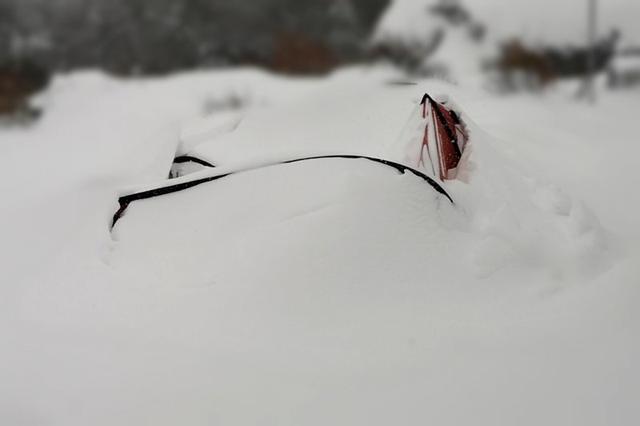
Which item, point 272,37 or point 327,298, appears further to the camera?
point 272,37

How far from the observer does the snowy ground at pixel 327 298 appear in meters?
1.84

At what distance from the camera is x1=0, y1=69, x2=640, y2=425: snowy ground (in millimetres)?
1839

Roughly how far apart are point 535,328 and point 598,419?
47cm

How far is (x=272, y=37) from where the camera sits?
4160 millimetres

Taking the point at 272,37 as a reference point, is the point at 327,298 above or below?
below

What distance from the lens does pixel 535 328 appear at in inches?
85.7

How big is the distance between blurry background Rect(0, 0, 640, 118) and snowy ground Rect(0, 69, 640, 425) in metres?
1.00

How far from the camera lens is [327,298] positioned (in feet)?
6.88

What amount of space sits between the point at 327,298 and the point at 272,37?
261 cm

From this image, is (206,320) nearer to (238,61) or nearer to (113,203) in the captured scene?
(113,203)

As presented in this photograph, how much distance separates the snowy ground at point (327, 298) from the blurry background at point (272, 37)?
1.00 metres

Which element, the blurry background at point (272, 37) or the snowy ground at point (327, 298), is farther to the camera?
the blurry background at point (272, 37)

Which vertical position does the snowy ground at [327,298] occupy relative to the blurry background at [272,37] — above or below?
below

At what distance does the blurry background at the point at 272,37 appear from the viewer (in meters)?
4.17
